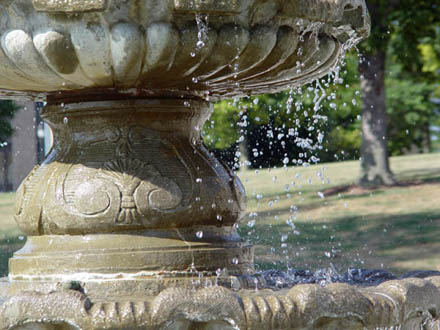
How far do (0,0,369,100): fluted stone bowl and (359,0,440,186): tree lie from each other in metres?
12.2

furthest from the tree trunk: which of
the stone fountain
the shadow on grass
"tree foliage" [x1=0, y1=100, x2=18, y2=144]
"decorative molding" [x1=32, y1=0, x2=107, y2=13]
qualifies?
"decorative molding" [x1=32, y1=0, x2=107, y2=13]

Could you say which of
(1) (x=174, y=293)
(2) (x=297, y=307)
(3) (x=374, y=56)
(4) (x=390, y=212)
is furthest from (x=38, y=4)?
(3) (x=374, y=56)

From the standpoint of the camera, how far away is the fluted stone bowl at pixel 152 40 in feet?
9.56

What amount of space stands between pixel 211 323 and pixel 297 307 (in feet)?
0.99

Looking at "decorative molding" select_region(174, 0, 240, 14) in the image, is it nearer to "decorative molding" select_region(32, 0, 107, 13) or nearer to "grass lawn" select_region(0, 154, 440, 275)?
"decorative molding" select_region(32, 0, 107, 13)

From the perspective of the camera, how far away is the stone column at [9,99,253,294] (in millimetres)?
3281

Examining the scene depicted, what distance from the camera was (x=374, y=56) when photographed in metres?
16.6

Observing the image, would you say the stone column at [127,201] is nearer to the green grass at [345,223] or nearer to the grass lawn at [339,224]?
the green grass at [345,223]

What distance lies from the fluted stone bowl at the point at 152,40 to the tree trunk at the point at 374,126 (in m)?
13.3

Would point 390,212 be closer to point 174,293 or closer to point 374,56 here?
point 374,56

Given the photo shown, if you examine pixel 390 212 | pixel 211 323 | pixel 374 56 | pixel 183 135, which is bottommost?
pixel 390 212

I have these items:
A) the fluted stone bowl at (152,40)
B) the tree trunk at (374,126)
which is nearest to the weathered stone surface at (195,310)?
the fluted stone bowl at (152,40)

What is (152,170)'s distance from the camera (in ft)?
11.0

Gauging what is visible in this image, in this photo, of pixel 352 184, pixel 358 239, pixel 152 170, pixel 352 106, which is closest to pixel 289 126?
pixel 352 184
